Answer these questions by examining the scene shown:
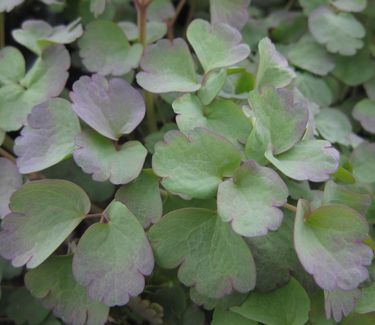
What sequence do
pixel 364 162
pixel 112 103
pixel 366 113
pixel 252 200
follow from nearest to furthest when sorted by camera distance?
pixel 252 200
pixel 112 103
pixel 364 162
pixel 366 113

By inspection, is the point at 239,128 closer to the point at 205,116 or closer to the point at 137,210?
the point at 205,116

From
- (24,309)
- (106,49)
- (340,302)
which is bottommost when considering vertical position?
(24,309)

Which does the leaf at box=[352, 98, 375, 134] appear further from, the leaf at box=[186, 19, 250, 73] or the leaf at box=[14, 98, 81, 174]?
the leaf at box=[14, 98, 81, 174]

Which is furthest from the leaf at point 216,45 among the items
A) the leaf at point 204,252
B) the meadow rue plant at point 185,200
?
the leaf at point 204,252

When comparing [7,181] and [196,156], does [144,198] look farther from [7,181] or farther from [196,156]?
[7,181]

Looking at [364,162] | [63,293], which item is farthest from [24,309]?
[364,162]

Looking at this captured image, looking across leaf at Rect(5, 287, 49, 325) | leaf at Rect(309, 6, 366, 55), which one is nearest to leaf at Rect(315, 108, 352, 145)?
leaf at Rect(309, 6, 366, 55)

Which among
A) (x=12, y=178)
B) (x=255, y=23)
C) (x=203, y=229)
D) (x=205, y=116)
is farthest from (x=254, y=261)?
(x=255, y=23)
